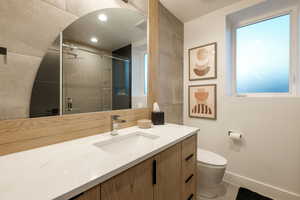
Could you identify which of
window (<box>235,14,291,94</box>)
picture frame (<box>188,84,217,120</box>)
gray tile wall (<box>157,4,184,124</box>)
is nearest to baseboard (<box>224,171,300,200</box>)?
picture frame (<box>188,84,217,120</box>)

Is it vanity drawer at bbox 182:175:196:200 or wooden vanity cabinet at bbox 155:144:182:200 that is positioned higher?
wooden vanity cabinet at bbox 155:144:182:200

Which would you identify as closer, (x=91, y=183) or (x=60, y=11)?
(x=91, y=183)

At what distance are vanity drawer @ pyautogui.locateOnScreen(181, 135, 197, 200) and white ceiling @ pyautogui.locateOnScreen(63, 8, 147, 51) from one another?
3.41 ft

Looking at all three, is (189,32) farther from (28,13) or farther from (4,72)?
(4,72)

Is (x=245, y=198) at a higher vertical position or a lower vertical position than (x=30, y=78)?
lower

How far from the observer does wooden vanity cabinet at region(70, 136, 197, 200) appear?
0.56m

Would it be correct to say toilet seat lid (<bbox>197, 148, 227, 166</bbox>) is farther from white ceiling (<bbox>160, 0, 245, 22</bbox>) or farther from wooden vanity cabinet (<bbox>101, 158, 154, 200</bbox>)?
white ceiling (<bbox>160, 0, 245, 22</bbox>)

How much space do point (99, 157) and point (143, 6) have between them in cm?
150

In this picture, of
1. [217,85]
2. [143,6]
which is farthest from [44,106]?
[217,85]

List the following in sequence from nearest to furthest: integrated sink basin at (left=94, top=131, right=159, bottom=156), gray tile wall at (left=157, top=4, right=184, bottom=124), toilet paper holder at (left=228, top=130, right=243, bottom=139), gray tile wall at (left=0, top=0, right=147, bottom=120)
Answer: gray tile wall at (left=0, top=0, right=147, bottom=120) → integrated sink basin at (left=94, top=131, right=159, bottom=156) → toilet paper holder at (left=228, top=130, right=243, bottom=139) → gray tile wall at (left=157, top=4, right=184, bottom=124)

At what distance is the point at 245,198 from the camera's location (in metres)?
1.40

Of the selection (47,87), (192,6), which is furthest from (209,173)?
(192,6)

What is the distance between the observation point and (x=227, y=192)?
→ 1507 millimetres

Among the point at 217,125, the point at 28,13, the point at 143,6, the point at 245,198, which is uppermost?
the point at 143,6
